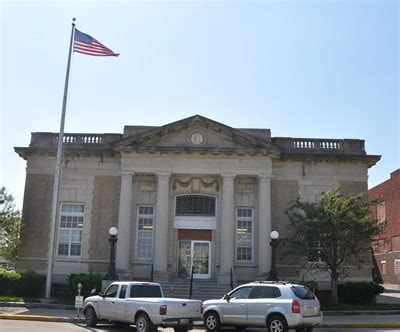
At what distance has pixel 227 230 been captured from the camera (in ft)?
93.8

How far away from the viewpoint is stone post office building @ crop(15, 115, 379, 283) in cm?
2945

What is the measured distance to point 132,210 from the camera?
30.4 metres

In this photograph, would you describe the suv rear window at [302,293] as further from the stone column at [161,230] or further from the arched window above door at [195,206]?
the arched window above door at [195,206]

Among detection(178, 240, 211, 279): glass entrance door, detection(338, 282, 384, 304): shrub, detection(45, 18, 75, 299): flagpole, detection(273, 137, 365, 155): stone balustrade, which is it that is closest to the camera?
detection(45, 18, 75, 299): flagpole

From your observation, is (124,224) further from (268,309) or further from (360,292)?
(268,309)

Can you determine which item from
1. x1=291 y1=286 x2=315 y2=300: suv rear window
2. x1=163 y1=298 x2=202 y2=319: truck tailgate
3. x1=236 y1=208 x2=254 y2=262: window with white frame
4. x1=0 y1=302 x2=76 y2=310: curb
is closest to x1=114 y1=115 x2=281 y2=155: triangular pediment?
x1=236 y1=208 x2=254 y2=262: window with white frame

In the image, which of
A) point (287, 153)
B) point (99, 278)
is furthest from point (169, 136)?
point (99, 278)

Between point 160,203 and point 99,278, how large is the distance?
566cm

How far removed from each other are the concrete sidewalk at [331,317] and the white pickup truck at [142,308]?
249 centimetres

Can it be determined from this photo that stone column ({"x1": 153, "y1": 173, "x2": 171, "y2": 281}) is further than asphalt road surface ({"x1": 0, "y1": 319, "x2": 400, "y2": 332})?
Yes

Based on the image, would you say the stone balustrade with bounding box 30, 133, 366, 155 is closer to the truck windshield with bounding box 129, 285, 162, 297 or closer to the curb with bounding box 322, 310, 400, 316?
the curb with bounding box 322, 310, 400, 316

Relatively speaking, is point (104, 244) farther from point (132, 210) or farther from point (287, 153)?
point (287, 153)

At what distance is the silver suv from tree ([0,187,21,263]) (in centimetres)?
1486

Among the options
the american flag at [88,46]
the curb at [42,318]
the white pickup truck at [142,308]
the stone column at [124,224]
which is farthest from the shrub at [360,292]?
the american flag at [88,46]
